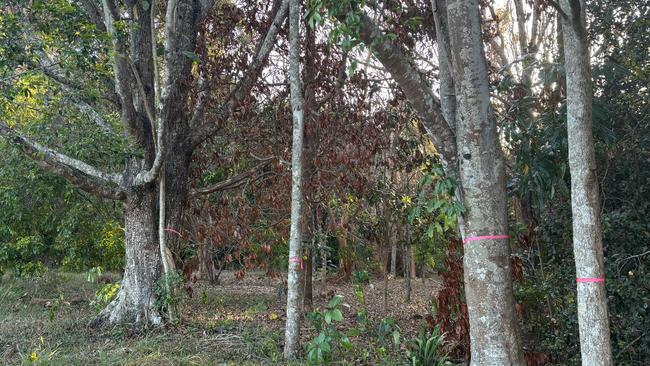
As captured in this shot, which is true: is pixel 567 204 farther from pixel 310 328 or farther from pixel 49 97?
pixel 49 97

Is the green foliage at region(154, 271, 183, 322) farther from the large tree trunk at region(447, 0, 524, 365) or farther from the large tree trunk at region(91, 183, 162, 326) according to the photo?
the large tree trunk at region(447, 0, 524, 365)

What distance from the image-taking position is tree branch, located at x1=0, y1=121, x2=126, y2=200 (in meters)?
7.48

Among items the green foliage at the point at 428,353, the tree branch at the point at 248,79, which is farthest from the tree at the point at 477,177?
the tree branch at the point at 248,79

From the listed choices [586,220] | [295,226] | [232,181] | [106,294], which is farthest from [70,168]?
[586,220]

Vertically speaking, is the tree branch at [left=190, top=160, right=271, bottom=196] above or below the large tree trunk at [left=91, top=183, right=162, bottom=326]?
above

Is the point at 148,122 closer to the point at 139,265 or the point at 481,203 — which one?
the point at 139,265

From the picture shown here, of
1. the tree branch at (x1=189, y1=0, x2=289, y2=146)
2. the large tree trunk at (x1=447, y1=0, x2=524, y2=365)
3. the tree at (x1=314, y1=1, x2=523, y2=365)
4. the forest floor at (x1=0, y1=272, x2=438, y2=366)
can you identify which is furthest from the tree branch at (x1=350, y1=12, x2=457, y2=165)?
the tree branch at (x1=189, y1=0, x2=289, y2=146)

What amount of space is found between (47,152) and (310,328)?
442 centimetres

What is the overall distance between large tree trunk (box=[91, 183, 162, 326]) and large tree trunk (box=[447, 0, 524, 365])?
5.13m

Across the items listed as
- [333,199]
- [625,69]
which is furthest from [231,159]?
[625,69]

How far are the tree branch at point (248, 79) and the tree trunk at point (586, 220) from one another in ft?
16.4

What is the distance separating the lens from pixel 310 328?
327 inches

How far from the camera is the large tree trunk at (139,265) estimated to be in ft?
26.6

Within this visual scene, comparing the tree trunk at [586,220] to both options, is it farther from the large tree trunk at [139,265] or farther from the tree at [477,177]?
the large tree trunk at [139,265]
